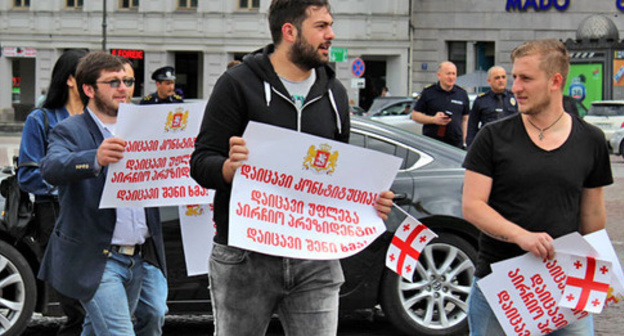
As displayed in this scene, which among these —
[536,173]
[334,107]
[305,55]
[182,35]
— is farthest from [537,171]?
[182,35]

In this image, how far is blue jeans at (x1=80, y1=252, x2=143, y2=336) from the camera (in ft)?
14.6

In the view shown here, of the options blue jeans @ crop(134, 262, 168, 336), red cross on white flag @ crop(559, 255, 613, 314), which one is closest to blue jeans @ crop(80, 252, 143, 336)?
blue jeans @ crop(134, 262, 168, 336)

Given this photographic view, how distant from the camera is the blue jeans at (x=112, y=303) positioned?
175 inches

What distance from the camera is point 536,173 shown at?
3906mm

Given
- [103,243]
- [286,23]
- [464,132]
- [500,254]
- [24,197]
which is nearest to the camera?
[286,23]

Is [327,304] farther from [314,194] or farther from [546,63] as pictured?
[546,63]

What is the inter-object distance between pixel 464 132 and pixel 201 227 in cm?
683

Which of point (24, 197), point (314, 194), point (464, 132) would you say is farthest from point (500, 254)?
point (464, 132)

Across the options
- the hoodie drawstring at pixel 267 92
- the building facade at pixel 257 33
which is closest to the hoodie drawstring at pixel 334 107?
the hoodie drawstring at pixel 267 92

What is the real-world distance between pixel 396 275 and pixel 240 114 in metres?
3.45

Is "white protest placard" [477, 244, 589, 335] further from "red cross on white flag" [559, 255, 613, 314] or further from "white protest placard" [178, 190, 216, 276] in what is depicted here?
"white protest placard" [178, 190, 216, 276]

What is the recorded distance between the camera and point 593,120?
94.3 ft

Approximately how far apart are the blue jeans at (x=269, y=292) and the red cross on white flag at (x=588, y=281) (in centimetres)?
87

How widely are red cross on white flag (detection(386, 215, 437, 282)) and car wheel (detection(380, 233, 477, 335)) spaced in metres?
2.94
